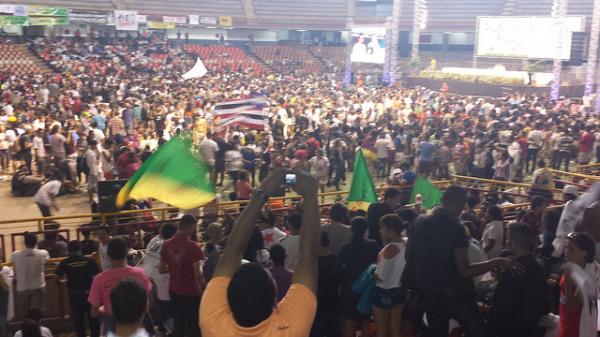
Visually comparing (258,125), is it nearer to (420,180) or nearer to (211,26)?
(420,180)

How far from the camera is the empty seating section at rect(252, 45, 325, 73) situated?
152 feet

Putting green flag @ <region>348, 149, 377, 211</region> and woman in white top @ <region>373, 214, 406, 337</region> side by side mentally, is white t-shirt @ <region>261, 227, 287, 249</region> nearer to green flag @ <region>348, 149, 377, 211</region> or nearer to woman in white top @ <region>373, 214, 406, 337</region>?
woman in white top @ <region>373, 214, 406, 337</region>

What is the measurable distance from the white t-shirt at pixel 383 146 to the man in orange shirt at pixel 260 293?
13683 millimetres

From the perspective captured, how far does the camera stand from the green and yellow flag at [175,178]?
7141 millimetres

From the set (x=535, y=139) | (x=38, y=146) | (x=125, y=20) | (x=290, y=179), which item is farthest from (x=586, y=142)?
(x=125, y=20)

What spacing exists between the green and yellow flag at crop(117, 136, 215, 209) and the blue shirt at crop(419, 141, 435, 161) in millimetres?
8590

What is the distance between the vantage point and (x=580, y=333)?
4352 millimetres

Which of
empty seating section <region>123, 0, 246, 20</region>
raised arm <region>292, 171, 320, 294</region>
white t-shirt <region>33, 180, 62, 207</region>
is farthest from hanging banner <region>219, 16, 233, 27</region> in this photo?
raised arm <region>292, 171, 320, 294</region>

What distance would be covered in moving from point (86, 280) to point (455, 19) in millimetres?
46653

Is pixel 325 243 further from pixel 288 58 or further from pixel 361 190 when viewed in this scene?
pixel 288 58

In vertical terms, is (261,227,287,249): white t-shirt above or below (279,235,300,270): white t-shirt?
below

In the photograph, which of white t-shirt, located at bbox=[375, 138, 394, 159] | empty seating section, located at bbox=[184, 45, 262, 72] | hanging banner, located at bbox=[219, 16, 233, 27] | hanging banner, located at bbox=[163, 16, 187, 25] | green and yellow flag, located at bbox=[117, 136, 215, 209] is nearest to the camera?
green and yellow flag, located at bbox=[117, 136, 215, 209]

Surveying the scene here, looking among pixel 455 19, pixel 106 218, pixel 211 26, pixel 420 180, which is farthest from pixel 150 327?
pixel 455 19

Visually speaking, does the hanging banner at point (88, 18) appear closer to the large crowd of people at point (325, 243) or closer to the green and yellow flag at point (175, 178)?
the large crowd of people at point (325, 243)
